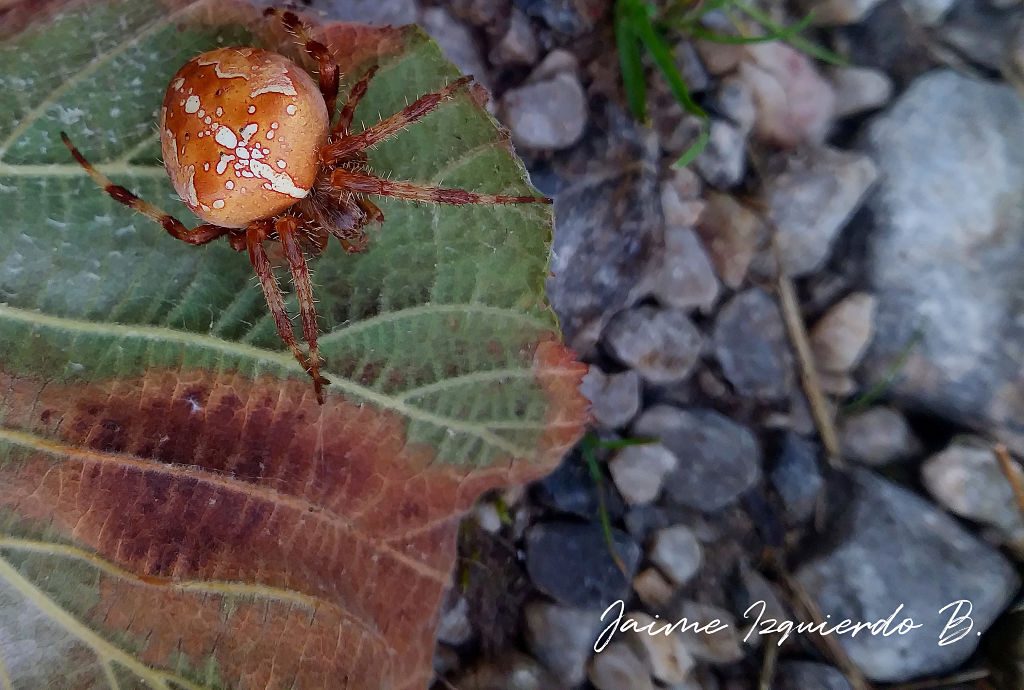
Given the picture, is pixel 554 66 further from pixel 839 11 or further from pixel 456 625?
pixel 456 625

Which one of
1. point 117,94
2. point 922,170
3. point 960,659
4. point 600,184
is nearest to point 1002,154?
point 922,170

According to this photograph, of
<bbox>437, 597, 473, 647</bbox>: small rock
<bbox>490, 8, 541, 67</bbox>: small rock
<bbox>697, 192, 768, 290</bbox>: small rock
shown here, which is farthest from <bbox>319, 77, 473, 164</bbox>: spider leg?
<bbox>437, 597, 473, 647</bbox>: small rock

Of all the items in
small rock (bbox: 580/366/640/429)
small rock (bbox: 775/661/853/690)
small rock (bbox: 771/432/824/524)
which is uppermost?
small rock (bbox: 580/366/640/429)

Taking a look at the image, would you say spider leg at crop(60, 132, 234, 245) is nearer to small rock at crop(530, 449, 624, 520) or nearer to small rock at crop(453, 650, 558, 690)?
small rock at crop(530, 449, 624, 520)

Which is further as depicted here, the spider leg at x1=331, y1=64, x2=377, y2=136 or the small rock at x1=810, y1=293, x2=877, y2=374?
the small rock at x1=810, y1=293, x2=877, y2=374

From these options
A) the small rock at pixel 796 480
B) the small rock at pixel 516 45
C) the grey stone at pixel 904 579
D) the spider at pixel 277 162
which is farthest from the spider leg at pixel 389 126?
the grey stone at pixel 904 579

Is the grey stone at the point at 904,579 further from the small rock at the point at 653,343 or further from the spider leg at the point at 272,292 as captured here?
the spider leg at the point at 272,292

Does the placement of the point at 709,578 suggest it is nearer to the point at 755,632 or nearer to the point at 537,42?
the point at 755,632
